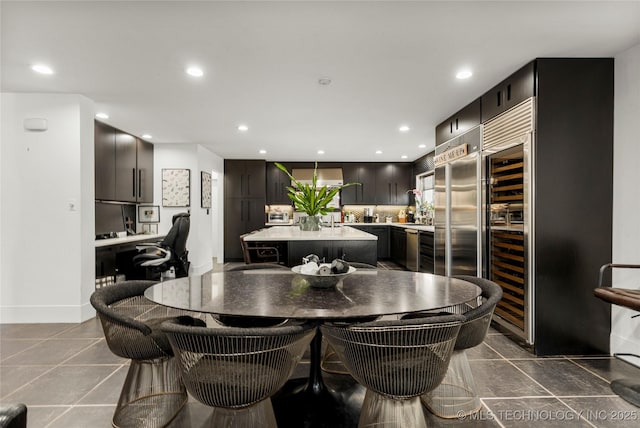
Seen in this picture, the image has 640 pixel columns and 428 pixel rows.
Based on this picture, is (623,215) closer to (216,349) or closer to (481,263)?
(481,263)

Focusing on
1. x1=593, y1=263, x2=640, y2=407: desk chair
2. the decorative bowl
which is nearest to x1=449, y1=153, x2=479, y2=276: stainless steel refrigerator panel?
x1=593, y1=263, x2=640, y2=407: desk chair

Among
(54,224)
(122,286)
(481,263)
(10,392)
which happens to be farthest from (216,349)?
(54,224)

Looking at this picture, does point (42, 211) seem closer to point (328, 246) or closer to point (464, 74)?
point (328, 246)

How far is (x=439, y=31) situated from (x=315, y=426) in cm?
263

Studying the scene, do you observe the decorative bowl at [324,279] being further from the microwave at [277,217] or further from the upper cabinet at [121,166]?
the microwave at [277,217]

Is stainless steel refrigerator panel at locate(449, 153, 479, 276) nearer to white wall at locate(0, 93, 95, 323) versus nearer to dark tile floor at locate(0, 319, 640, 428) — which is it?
dark tile floor at locate(0, 319, 640, 428)

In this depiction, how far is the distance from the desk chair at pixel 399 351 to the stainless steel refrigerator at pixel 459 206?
2660 millimetres

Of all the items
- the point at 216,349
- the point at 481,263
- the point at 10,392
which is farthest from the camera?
the point at 481,263

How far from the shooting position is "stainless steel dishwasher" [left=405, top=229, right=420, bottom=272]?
6.20 meters

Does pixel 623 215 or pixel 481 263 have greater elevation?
pixel 623 215

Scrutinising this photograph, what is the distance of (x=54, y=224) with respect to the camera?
3.70 metres

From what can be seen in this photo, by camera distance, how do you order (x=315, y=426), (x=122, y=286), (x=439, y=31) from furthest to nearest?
(x=439, y=31)
(x=122, y=286)
(x=315, y=426)

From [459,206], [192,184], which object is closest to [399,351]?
[459,206]

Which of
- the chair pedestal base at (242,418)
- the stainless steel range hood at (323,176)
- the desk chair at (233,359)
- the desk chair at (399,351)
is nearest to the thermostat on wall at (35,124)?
the desk chair at (233,359)
